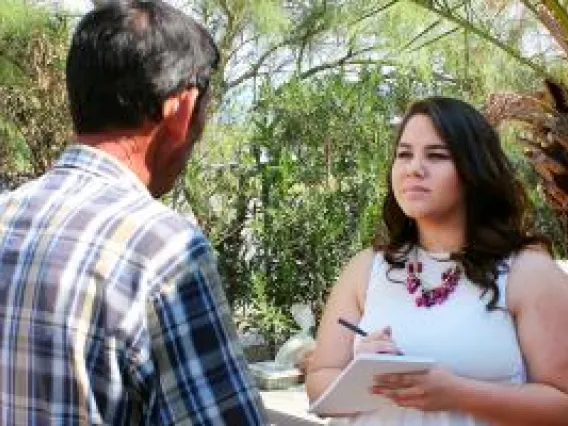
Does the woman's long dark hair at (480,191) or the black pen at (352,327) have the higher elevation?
the woman's long dark hair at (480,191)

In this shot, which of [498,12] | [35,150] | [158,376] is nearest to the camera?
[158,376]

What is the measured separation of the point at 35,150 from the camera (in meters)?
7.12

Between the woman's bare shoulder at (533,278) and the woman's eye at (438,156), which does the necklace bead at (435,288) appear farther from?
the woman's eye at (438,156)

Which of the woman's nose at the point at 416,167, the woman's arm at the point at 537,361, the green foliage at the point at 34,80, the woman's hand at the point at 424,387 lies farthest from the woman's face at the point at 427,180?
the green foliage at the point at 34,80

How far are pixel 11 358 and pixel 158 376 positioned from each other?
189 mm

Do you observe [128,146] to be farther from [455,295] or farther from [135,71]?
[455,295]

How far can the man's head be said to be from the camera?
4.16 ft

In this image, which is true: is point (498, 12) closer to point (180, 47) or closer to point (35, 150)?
point (35, 150)

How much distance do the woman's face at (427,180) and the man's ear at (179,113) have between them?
883 mm

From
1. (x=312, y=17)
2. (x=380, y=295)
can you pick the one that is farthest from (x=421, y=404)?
(x=312, y=17)

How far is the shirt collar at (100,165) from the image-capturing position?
1276mm

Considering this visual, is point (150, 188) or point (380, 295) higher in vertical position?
point (150, 188)

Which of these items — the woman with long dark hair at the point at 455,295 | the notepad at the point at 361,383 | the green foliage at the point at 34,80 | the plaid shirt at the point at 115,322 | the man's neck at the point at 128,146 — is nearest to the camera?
the plaid shirt at the point at 115,322

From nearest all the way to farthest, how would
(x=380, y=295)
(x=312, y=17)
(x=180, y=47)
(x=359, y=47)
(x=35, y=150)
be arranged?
1. (x=180, y=47)
2. (x=380, y=295)
3. (x=35, y=150)
4. (x=312, y=17)
5. (x=359, y=47)
